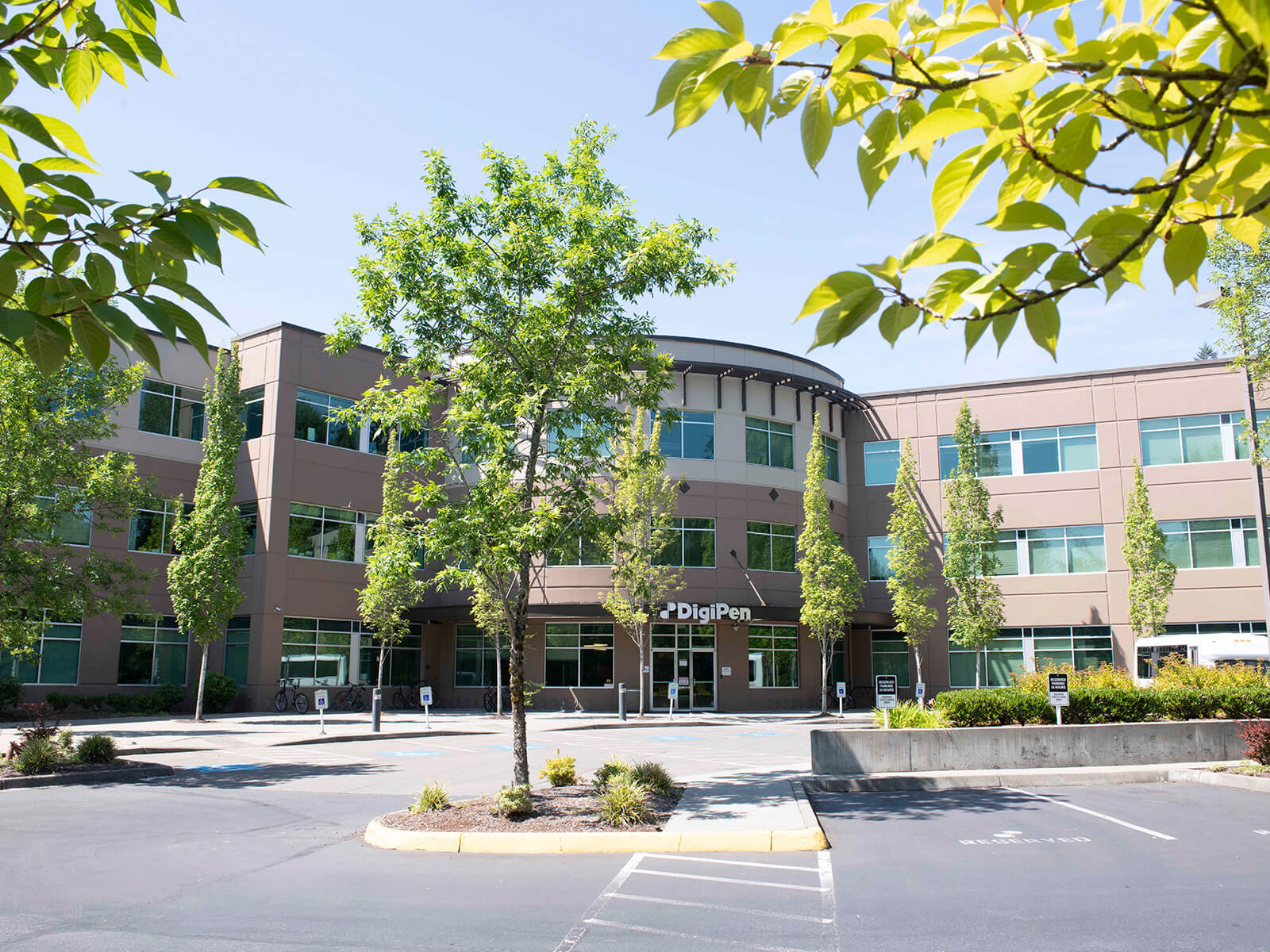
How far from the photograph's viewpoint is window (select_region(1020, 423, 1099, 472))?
4041 cm

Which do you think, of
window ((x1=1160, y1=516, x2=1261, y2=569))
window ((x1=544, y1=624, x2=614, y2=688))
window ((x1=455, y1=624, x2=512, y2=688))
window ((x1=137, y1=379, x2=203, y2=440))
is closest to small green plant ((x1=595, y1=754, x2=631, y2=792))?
window ((x1=544, y1=624, x2=614, y2=688))

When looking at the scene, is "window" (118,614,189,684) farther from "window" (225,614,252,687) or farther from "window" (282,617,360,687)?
"window" (282,617,360,687)

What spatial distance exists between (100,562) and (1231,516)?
37469 mm

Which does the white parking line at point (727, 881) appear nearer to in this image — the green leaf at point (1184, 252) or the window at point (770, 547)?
the green leaf at point (1184, 252)

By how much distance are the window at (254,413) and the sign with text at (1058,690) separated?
97.3 ft

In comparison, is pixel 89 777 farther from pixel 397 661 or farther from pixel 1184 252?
pixel 397 661

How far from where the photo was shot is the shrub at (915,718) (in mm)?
17172

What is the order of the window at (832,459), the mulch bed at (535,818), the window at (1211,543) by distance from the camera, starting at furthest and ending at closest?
the window at (832,459) → the window at (1211,543) → the mulch bed at (535,818)

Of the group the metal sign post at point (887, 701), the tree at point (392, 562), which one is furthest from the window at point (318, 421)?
the metal sign post at point (887, 701)

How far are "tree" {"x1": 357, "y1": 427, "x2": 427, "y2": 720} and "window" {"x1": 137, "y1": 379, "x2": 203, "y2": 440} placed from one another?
771 centimetres

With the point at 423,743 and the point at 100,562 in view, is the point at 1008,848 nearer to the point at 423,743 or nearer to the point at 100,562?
→ the point at 423,743

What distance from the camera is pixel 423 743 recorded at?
2492cm

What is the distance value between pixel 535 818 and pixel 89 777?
9.48 m

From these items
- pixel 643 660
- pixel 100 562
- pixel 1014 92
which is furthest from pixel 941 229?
pixel 643 660
